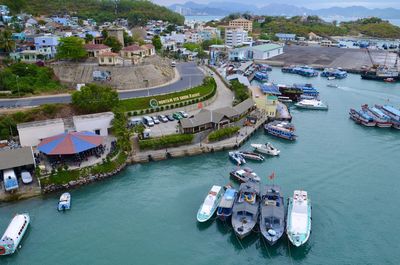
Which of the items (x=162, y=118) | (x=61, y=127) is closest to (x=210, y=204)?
(x=162, y=118)

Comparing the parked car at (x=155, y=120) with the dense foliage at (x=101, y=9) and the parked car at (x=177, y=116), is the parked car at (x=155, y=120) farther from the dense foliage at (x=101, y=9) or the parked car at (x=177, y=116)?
the dense foliage at (x=101, y=9)

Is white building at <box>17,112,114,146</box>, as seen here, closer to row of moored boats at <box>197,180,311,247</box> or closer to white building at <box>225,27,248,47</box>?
row of moored boats at <box>197,180,311,247</box>

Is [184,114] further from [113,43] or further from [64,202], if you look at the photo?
[113,43]

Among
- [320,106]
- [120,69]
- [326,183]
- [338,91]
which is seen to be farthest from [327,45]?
[326,183]

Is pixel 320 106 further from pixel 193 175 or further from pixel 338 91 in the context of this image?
pixel 193 175

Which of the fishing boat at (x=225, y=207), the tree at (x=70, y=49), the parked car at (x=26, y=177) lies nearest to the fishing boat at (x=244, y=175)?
the fishing boat at (x=225, y=207)
